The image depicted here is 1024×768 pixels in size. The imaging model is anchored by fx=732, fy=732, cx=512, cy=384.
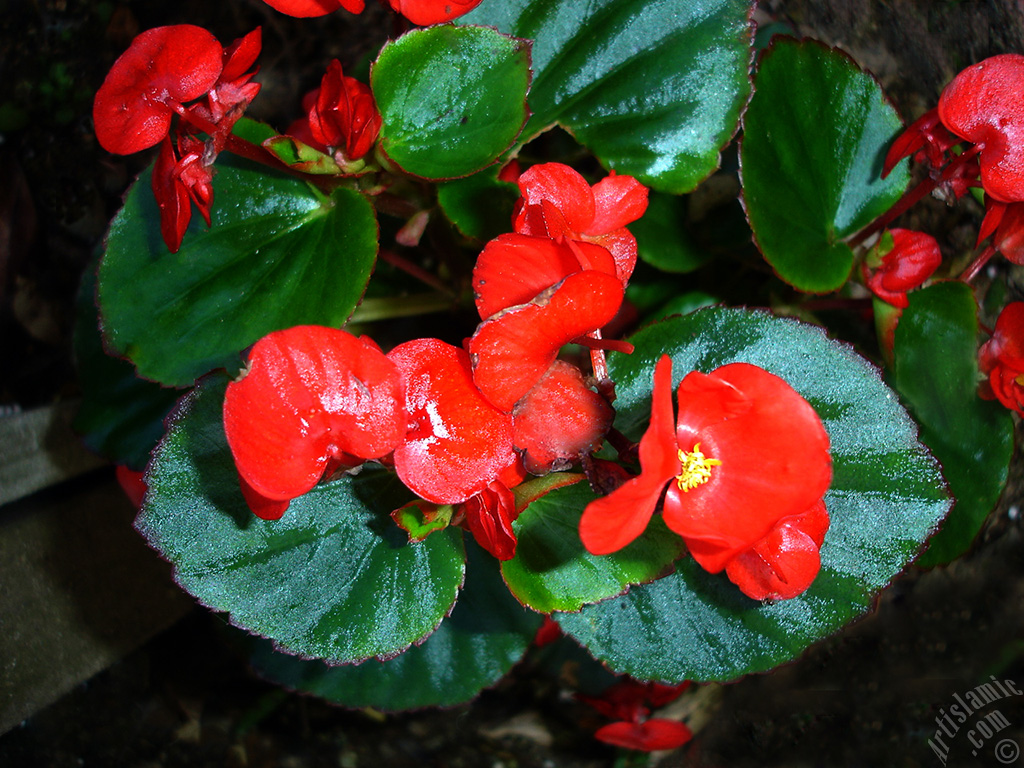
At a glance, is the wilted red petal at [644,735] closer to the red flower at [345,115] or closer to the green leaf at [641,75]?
the green leaf at [641,75]

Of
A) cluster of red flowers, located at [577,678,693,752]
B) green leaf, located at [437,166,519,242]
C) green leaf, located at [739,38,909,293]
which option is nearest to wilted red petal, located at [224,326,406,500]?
green leaf, located at [437,166,519,242]

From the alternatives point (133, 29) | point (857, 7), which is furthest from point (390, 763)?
point (857, 7)

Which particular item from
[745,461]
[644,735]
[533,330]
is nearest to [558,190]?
[533,330]

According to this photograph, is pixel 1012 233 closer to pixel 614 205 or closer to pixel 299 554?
pixel 614 205

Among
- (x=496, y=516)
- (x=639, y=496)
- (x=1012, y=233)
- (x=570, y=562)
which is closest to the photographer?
(x=639, y=496)

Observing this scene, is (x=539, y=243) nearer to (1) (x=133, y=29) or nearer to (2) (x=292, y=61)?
(2) (x=292, y=61)

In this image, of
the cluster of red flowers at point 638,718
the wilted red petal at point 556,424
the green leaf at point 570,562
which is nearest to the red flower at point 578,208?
the wilted red petal at point 556,424
